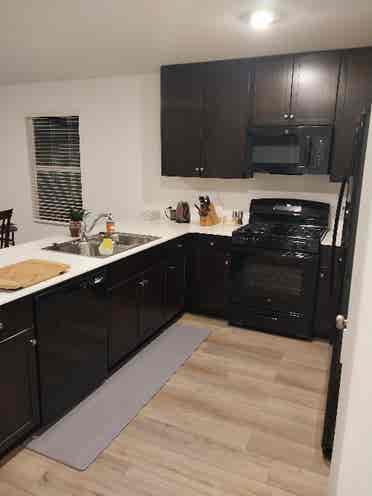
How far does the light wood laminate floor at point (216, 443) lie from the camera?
1.82 metres

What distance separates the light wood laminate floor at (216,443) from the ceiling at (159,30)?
241 centimetres

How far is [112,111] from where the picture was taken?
14.0 feet

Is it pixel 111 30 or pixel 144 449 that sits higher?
pixel 111 30

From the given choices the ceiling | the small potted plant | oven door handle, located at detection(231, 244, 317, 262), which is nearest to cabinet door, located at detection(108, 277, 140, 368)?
the small potted plant

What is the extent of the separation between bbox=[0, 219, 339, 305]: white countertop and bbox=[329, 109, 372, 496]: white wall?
1509mm

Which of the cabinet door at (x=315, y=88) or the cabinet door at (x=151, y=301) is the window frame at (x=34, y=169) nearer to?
the cabinet door at (x=151, y=301)

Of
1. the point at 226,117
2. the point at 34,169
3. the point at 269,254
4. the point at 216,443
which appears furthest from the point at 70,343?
the point at 34,169

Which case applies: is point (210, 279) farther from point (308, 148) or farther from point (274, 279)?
point (308, 148)

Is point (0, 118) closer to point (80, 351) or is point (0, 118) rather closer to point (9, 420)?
point (80, 351)

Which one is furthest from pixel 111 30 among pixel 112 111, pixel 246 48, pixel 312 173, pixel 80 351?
pixel 80 351

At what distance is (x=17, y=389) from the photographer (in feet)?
6.20

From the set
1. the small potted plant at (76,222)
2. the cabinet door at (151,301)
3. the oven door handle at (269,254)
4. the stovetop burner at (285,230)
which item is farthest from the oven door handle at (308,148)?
the small potted plant at (76,222)

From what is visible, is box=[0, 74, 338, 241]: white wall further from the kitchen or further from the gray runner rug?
the gray runner rug

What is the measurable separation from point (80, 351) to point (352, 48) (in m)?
3.02
